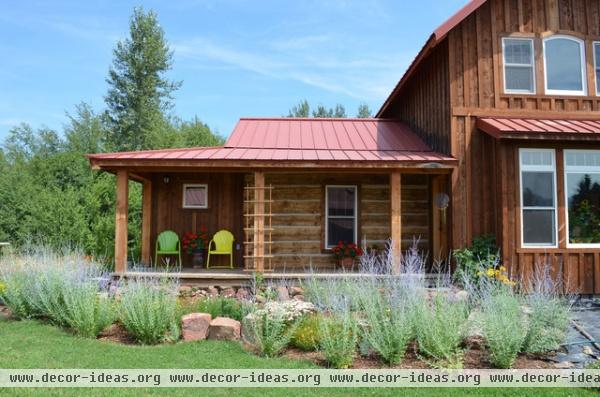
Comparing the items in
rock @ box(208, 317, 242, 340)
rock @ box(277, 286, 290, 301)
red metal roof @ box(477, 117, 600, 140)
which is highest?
red metal roof @ box(477, 117, 600, 140)

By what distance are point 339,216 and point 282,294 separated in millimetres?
3751

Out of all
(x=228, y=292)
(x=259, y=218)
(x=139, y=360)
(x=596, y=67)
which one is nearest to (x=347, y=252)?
(x=259, y=218)

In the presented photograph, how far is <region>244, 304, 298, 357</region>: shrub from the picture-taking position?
5684 millimetres

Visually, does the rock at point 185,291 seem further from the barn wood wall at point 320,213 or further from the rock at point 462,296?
the rock at point 462,296

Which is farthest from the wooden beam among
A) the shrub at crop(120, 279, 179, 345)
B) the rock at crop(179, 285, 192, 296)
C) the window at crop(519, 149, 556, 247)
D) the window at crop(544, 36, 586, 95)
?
the window at crop(544, 36, 586, 95)

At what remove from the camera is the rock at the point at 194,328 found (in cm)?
638

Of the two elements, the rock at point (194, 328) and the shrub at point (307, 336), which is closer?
the shrub at point (307, 336)

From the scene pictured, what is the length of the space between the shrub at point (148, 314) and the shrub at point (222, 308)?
73 cm

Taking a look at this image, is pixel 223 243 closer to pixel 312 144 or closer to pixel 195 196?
pixel 195 196

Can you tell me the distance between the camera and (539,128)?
8.78 m

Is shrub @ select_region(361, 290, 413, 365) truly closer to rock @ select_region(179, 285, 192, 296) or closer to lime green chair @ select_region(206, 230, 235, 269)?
rock @ select_region(179, 285, 192, 296)

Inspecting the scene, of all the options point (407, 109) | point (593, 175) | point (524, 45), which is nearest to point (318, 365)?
point (593, 175)

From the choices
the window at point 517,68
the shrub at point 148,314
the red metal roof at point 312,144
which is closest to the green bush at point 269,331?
the shrub at point 148,314

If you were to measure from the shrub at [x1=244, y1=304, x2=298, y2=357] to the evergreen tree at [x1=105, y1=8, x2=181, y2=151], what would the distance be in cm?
2329
